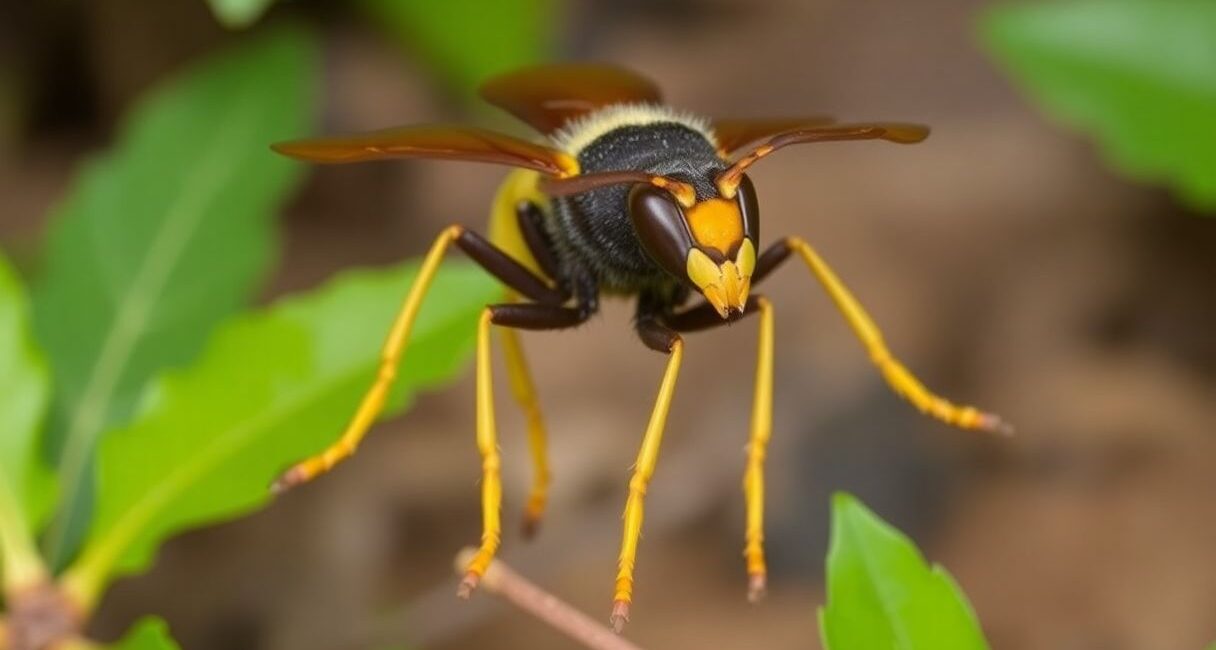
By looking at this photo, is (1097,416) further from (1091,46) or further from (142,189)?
(142,189)

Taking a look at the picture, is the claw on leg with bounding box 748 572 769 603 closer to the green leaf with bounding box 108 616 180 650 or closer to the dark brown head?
the dark brown head

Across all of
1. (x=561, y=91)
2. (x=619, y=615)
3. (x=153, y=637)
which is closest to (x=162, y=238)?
(x=561, y=91)

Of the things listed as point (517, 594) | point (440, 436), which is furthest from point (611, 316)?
point (517, 594)

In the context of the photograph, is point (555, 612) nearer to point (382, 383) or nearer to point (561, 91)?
point (382, 383)

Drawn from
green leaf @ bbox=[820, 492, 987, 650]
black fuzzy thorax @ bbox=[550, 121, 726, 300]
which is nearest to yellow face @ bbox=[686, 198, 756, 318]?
black fuzzy thorax @ bbox=[550, 121, 726, 300]

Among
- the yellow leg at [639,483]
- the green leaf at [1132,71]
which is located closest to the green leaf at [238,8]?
the yellow leg at [639,483]

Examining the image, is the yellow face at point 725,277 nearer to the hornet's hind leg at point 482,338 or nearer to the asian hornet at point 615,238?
the asian hornet at point 615,238
